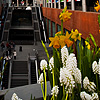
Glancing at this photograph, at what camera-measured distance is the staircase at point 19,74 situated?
56.1ft

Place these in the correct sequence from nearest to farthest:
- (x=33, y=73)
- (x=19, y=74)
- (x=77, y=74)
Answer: (x=77, y=74) → (x=19, y=74) → (x=33, y=73)

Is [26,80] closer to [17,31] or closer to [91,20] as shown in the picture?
[91,20]

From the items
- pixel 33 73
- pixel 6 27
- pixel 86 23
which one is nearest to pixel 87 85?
pixel 86 23

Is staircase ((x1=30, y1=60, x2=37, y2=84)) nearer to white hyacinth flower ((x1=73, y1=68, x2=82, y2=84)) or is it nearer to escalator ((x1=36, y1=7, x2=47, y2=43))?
escalator ((x1=36, y1=7, x2=47, y2=43))

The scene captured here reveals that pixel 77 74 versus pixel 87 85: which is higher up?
pixel 77 74

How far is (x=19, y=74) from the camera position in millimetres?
18234

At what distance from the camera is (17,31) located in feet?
122

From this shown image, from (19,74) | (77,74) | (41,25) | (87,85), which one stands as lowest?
(19,74)

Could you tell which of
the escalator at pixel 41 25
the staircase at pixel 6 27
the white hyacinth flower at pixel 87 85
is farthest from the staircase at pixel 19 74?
the white hyacinth flower at pixel 87 85

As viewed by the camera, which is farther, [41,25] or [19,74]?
[41,25]

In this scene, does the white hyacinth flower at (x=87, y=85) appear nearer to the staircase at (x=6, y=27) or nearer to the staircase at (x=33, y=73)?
the staircase at (x=33, y=73)

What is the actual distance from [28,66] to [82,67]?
16783 millimetres

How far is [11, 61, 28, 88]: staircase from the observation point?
17.1m

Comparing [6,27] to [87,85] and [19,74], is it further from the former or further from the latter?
[87,85]
